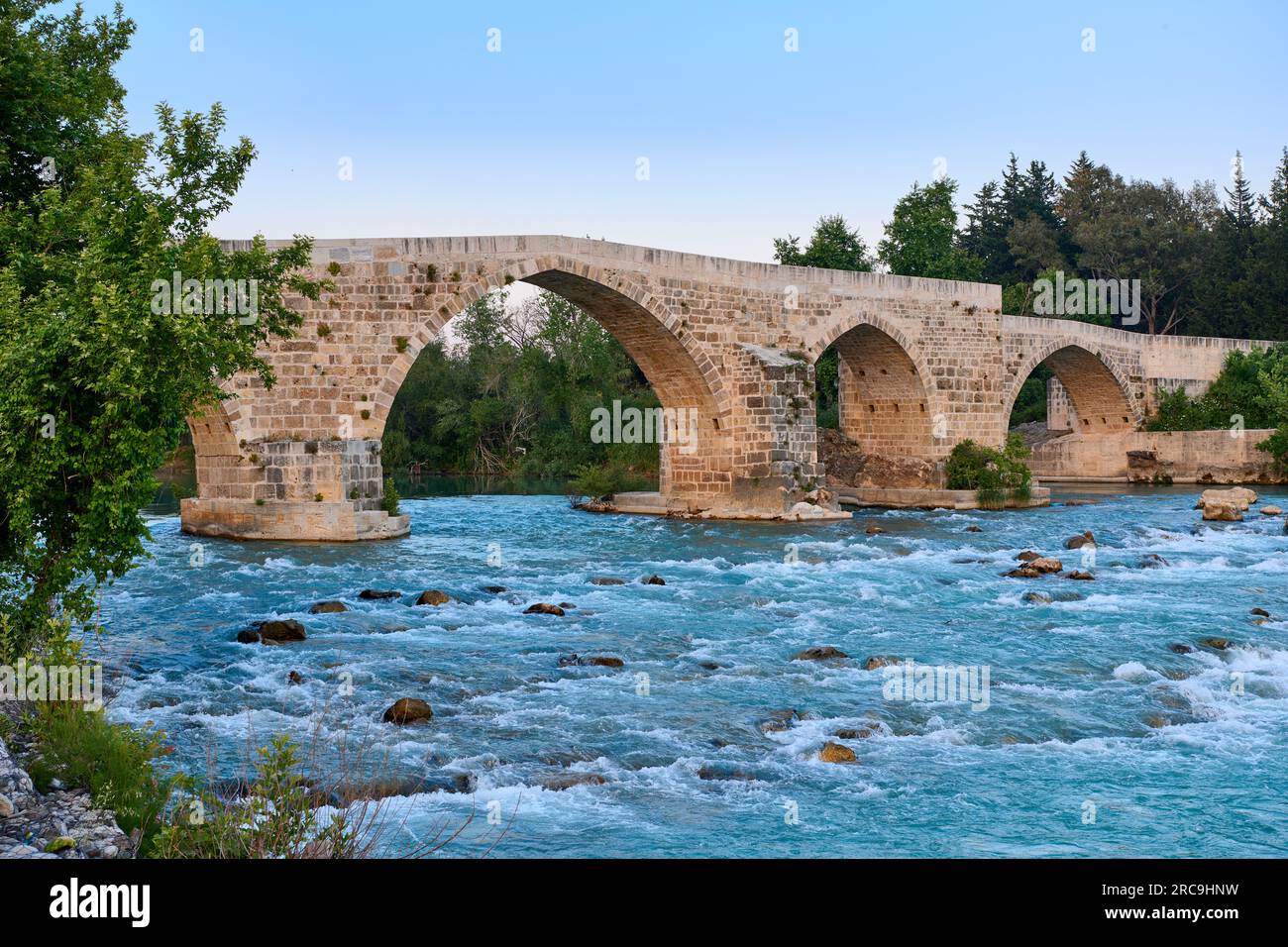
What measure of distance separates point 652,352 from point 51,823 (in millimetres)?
17087

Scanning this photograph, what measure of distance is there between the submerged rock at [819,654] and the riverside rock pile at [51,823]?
5.48 metres

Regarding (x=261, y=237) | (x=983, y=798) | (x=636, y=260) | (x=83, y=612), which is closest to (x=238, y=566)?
(x=261, y=237)

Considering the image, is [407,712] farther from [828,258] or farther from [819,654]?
[828,258]

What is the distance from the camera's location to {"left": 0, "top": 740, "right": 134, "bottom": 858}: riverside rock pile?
3.88 metres

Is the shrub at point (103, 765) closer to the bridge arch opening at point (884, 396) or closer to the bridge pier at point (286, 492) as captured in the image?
the bridge pier at point (286, 492)

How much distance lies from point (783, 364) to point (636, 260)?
335 cm

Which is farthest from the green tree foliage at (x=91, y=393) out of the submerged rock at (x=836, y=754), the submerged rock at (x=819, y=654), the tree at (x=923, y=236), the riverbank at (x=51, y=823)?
the tree at (x=923, y=236)

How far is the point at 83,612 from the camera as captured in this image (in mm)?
6203

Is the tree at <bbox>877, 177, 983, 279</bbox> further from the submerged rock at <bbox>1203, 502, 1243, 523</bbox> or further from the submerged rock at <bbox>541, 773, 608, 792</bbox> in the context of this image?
the submerged rock at <bbox>541, 773, 608, 792</bbox>

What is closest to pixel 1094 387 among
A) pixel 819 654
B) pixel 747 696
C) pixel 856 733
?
pixel 819 654

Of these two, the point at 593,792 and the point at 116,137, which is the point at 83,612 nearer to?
the point at 593,792

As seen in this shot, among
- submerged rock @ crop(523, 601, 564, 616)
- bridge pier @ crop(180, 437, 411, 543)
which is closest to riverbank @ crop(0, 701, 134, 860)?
submerged rock @ crop(523, 601, 564, 616)

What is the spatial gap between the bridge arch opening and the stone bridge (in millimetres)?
45

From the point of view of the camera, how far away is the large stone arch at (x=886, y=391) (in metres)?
23.5
